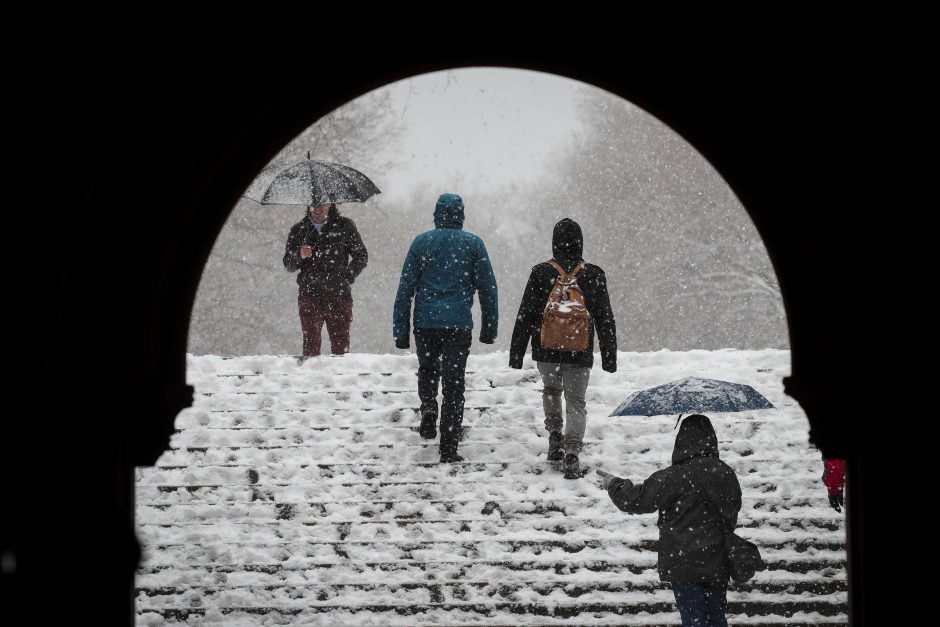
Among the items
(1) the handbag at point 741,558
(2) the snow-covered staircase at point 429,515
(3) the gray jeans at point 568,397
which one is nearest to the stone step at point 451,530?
(2) the snow-covered staircase at point 429,515

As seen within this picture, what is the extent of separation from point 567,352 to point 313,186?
13.1 ft

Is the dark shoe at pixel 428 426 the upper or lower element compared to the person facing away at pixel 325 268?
lower

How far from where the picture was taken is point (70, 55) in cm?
393

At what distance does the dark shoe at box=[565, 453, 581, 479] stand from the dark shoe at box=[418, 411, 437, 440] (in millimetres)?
1181

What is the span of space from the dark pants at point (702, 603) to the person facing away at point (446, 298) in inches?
110

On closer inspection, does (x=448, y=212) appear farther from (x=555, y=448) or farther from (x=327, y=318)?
(x=327, y=318)

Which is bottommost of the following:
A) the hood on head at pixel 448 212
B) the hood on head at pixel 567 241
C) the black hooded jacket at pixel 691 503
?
the black hooded jacket at pixel 691 503

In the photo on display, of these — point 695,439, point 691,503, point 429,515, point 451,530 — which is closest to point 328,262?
point 429,515

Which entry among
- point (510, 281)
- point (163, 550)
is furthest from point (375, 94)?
point (163, 550)

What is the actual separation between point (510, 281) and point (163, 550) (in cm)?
2776

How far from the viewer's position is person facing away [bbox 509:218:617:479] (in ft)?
28.4

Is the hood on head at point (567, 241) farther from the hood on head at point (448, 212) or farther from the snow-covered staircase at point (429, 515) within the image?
the snow-covered staircase at point (429, 515)

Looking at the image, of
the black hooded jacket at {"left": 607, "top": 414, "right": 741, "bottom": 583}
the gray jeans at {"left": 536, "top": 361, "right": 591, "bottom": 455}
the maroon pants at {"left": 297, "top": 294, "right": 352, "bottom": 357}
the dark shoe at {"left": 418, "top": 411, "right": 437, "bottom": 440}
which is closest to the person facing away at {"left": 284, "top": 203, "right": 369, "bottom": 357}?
the maroon pants at {"left": 297, "top": 294, "right": 352, "bottom": 357}

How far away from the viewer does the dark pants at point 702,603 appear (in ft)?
21.1
